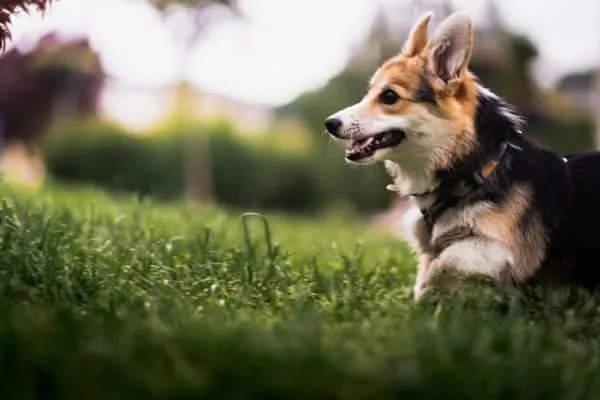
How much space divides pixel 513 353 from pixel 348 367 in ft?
1.95

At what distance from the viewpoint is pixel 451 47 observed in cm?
384

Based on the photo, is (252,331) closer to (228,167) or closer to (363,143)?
(363,143)

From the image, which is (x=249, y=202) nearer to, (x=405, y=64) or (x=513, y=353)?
(x=405, y=64)

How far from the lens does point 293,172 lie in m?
19.0

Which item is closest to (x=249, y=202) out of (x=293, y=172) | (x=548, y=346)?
(x=293, y=172)

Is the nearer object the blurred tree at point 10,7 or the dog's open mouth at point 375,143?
the blurred tree at point 10,7

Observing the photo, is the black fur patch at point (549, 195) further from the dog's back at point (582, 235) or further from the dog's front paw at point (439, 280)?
the dog's front paw at point (439, 280)

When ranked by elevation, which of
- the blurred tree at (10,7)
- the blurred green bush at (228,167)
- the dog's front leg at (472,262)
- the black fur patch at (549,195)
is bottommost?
the dog's front leg at (472,262)

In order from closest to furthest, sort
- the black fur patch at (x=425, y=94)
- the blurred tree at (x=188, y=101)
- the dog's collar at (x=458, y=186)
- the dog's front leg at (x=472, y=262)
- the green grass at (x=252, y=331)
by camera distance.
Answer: the green grass at (x=252, y=331), the dog's front leg at (x=472, y=262), the dog's collar at (x=458, y=186), the black fur patch at (x=425, y=94), the blurred tree at (x=188, y=101)

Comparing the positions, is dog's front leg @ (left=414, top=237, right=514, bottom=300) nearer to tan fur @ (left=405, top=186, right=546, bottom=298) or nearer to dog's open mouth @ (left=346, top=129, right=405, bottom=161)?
tan fur @ (left=405, top=186, right=546, bottom=298)

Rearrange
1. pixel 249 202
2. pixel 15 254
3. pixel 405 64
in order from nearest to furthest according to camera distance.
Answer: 1. pixel 15 254
2. pixel 405 64
3. pixel 249 202

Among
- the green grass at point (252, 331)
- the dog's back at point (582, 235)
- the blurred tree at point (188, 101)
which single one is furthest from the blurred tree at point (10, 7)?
the blurred tree at point (188, 101)

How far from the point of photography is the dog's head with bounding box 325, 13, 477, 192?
3783 millimetres

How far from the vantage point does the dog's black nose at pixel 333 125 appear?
387cm
